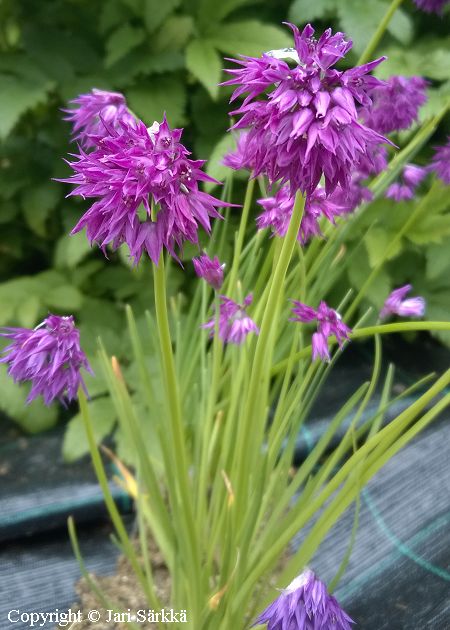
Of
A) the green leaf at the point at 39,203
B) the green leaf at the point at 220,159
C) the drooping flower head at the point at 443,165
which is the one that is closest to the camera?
the drooping flower head at the point at 443,165

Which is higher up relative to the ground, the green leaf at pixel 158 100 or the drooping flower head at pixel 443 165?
the drooping flower head at pixel 443 165

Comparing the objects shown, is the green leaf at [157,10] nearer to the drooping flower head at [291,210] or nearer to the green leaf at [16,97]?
the green leaf at [16,97]

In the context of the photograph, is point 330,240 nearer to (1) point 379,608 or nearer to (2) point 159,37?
(1) point 379,608

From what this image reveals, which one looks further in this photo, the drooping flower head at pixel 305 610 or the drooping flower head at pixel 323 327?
the drooping flower head at pixel 323 327

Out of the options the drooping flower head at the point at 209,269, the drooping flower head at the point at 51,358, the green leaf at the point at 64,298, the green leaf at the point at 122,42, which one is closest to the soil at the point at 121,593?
the drooping flower head at the point at 51,358

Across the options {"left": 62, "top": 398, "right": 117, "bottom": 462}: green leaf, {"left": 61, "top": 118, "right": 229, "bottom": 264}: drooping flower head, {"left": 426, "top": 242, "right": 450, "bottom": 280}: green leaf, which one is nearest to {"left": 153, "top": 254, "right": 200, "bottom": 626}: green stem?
{"left": 61, "top": 118, "right": 229, "bottom": 264}: drooping flower head

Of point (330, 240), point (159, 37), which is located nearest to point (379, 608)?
point (330, 240)

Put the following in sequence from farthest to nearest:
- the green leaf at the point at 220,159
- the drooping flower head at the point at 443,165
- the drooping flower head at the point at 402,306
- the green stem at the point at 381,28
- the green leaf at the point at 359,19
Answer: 1. the green leaf at the point at 359,19
2. the green leaf at the point at 220,159
3. the drooping flower head at the point at 443,165
4. the drooping flower head at the point at 402,306
5. the green stem at the point at 381,28
